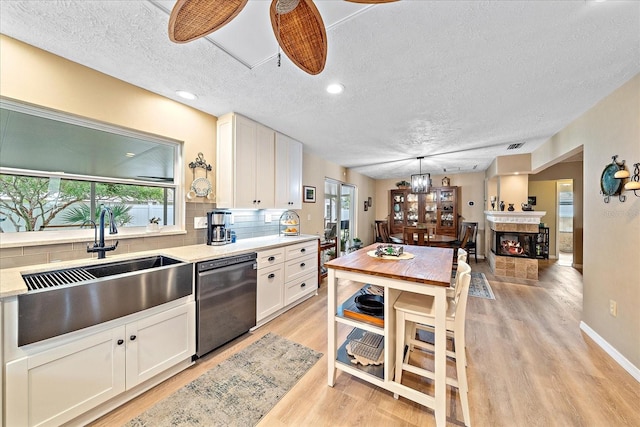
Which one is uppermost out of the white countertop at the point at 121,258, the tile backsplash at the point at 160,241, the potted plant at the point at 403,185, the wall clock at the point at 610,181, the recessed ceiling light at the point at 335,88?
the recessed ceiling light at the point at 335,88

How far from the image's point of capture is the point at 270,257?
270cm

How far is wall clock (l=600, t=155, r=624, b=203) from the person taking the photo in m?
2.06

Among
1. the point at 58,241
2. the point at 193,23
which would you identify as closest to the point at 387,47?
the point at 193,23

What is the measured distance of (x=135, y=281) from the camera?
5.25 feet

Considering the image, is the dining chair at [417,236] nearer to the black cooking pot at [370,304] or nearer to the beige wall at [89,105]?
the black cooking pot at [370,304]

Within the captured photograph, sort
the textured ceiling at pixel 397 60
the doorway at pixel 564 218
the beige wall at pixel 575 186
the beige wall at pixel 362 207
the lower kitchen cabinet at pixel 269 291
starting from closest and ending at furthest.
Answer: the textured ceiling at pixel 397 60 < the lower kitchen cabinet at pixel 269 291 < the beige wall at pixel 575 186 < the doorway at pixel 564 218 < the beige wall at pixel 362 207

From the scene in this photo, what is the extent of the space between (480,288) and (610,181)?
236 centimetres

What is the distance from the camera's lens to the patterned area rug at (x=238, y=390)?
4.86 feet

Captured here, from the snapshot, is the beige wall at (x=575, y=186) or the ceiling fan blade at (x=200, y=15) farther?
the beige wall at (x=575, y=186)

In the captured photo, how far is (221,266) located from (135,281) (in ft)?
2.19

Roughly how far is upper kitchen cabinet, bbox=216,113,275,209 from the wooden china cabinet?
5.49 m

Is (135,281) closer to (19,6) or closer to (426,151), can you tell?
(19,6)

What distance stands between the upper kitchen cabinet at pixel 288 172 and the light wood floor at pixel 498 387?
1670mm

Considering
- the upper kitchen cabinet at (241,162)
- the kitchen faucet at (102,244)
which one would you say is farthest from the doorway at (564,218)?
the kitchen faucet at (102,244)
